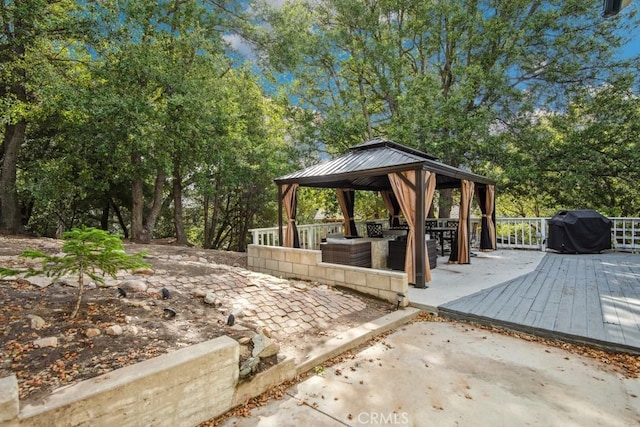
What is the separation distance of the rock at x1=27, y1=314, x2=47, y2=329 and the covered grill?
10.2 metres

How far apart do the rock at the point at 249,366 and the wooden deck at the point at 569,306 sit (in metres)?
2.59

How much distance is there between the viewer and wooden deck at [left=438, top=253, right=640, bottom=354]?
3.09m

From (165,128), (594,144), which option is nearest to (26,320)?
(165,128)

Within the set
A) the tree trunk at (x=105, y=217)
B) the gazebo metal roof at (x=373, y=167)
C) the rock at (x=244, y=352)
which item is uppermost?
the gazebo metal roof at (x=373, y=167)

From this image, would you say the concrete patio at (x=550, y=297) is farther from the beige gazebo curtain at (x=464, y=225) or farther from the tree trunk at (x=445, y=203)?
the tree trunk at (x=445, y=203)

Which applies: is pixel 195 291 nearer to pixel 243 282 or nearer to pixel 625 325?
pixel 243 282

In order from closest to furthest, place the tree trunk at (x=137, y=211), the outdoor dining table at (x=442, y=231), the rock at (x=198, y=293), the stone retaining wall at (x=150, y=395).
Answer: the stone retaining wall at (x=150, y=395) → the rock at (x=198, y=293) → the outdoor dining table at (x=442, y=231) → the tree trunk at (x=137, y=211)

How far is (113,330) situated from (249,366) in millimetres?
1129

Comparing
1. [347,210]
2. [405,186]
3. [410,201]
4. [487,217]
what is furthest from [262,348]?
[487,217]

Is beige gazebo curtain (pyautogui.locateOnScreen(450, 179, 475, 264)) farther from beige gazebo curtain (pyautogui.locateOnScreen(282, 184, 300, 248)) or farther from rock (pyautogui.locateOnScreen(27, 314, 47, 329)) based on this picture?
rock (pyautogui.locateOnScreen(27, 314, 47, 329))

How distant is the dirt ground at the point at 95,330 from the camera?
6.31 feet

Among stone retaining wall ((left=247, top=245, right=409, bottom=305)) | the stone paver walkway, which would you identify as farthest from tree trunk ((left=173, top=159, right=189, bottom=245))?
the stone paver walkway

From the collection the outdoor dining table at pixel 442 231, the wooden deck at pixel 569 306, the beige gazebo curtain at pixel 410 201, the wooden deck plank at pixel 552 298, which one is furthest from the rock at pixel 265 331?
the outdoor dining table at pixel 442 231

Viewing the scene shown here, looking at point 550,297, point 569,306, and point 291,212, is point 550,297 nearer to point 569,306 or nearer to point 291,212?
point 569,306
